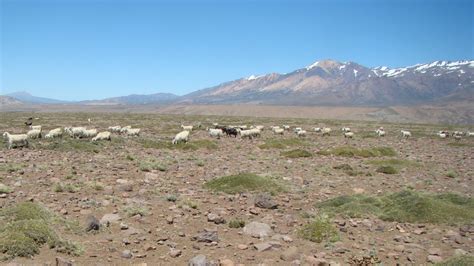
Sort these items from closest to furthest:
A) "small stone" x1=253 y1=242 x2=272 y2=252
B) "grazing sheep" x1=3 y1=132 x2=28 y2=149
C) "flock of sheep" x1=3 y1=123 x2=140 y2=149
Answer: "small stone" x1=253 y1=242 x2=272 y2=252 → "grazing sheep" x1=3 y1=132 x2=28 y2=149 → "flock of sheep" x1=3 y1=123 x2=140 y2=149

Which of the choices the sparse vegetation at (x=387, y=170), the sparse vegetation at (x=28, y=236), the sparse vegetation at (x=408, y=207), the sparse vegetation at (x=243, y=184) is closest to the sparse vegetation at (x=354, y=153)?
the sparse vegetation at (x=387, y=170)

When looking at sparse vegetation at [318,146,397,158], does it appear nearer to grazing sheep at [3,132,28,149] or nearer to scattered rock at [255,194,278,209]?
scattered rock at [255,194,278,209]

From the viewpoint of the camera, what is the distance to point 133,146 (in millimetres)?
28641

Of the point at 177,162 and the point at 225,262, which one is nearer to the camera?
the point at 225,262

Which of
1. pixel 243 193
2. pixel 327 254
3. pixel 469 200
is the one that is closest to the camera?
pixel 327 254

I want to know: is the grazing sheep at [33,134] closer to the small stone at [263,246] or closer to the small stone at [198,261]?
the small stone at [263,246]

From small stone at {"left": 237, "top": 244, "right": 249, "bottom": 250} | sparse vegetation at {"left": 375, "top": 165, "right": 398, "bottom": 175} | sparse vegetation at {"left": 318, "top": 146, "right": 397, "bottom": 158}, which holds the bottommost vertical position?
sparse vegetation at {"left": 318, "top": 146, "right": 397, "bottom": 158}

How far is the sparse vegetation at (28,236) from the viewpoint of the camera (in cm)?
796

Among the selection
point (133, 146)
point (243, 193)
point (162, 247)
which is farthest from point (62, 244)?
point (133, 146)

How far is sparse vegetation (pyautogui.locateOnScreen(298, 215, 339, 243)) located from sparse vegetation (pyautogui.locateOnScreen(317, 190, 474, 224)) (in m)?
1.85

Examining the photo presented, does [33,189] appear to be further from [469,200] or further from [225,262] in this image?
[469,200]

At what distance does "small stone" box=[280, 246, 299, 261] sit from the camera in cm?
848

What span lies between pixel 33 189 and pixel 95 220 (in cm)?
471

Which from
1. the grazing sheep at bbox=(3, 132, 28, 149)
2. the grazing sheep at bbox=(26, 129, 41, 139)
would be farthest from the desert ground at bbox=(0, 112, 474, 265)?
the grazing sheep at bbox=(26, 129, 41, 139)
